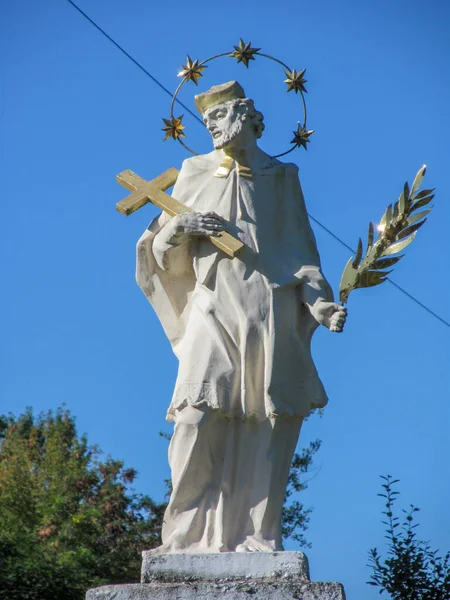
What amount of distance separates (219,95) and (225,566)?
323cm

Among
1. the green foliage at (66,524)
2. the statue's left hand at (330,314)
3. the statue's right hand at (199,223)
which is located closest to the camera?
the statue's left hand at (330,314)

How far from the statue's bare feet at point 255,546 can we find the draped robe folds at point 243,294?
0.77m

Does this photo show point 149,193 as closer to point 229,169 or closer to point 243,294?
point 229,169

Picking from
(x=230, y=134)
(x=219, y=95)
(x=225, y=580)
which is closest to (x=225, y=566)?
(x=225, y=580)

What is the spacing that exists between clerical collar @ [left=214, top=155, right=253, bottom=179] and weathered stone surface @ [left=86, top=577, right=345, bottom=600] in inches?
112

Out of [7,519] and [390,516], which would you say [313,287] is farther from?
[7,519]

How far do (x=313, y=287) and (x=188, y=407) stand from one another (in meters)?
1.21

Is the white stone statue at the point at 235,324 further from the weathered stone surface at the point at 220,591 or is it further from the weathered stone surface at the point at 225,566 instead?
the weathered stone surface at the point at 220,591

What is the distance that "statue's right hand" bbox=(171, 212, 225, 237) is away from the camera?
8.15 m

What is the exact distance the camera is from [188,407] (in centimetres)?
778

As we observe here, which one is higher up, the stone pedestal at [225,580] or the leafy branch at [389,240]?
the leafy branch at [389,240]

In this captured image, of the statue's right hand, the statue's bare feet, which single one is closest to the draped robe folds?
the statue's right hand

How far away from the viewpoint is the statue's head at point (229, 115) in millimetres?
8555

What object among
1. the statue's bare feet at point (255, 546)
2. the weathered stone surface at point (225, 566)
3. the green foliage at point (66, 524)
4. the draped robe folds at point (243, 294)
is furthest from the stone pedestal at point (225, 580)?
the green foliage at point (66, 524)
